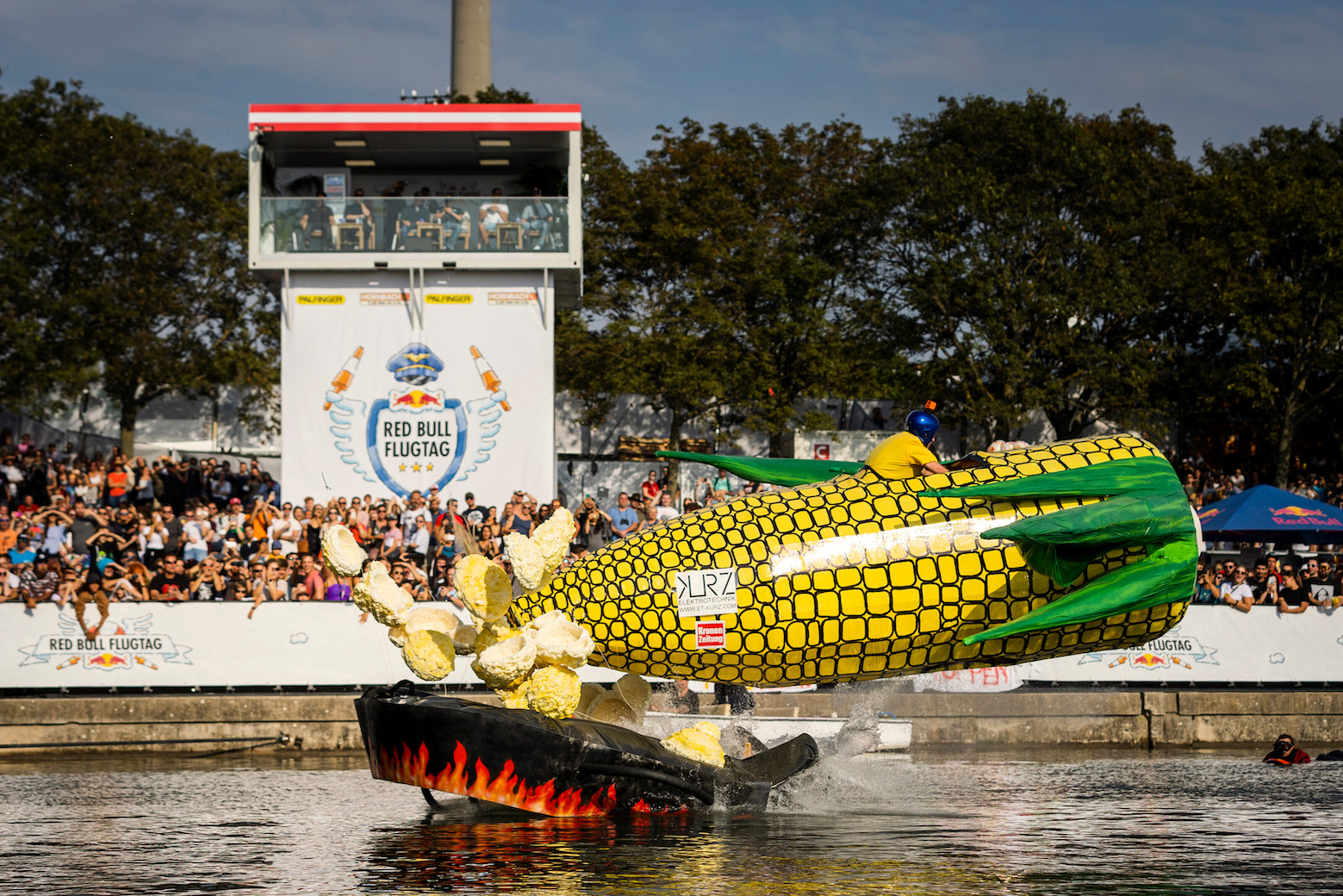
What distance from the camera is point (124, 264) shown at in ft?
148

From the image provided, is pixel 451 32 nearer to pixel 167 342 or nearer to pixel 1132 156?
pixel 167 342

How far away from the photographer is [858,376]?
42.5 meters

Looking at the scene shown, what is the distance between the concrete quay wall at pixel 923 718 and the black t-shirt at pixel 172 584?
1.62m

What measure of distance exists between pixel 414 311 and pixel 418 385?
160 centimetres

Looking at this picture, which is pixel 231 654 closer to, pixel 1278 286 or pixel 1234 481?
pixel 1234 481

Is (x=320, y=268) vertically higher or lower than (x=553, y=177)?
lower

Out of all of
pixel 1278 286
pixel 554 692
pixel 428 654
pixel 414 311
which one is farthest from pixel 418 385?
pixel 1278 286

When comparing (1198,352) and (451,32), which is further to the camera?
(451,32)

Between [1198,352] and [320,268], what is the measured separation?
27659mm

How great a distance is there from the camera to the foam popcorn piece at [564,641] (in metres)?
10.5

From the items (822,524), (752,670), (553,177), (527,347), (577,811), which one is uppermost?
(553,177)

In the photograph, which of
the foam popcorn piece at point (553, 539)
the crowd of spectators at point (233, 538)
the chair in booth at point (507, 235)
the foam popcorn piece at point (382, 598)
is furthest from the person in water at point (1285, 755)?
the chair in booth at point (507, 235)

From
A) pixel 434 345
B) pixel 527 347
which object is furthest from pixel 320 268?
pixel 527 347

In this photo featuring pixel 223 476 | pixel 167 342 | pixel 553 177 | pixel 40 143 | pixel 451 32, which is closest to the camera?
pixel 223 476
